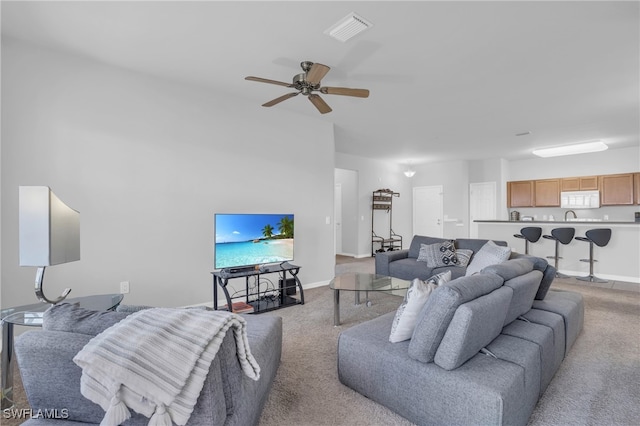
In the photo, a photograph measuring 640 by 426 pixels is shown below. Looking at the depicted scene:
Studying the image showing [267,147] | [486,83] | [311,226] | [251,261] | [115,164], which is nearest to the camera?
[115,164]

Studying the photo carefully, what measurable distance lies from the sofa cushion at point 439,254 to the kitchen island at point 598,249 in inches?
103

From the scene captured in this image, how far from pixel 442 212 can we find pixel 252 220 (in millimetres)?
6494

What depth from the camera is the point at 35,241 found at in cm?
173

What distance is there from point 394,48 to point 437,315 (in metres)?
2.32

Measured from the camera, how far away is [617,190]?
673cm

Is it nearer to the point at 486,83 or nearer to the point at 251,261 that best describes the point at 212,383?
the point at 251,261

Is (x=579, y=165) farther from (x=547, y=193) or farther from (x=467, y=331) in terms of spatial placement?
(x=467, y=331)

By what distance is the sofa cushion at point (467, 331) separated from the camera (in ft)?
5.10

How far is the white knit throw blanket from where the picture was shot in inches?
39.2

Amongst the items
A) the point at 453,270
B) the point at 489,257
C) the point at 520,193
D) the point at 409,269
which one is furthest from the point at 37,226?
the point at 520,193

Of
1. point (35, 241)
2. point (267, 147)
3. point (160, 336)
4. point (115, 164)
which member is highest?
point (267, 147)

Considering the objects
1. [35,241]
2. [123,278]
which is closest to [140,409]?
[35,241]

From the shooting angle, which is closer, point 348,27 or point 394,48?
point 348,27

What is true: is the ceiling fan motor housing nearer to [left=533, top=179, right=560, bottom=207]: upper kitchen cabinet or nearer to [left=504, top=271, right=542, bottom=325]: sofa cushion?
[left=504, top=271, right=542, bottom=325]: sofa cushion
